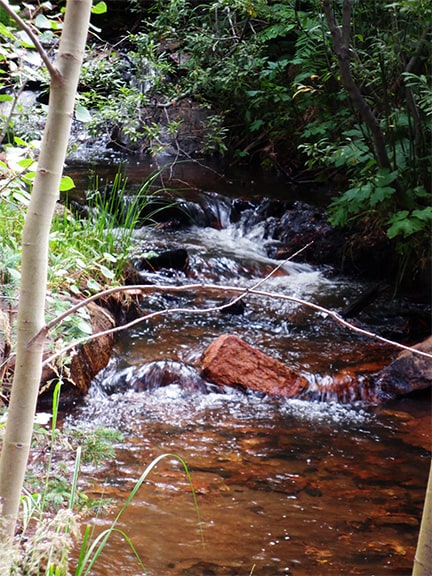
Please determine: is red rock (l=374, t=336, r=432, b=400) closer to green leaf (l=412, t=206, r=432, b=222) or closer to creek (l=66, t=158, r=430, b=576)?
creek (l=66, t=158, r=430, b=576)

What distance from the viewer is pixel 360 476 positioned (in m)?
3.62

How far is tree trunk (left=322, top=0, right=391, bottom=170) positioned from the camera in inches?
197

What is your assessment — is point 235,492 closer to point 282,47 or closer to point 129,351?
point 129,351

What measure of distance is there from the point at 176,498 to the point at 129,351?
2.04 meters

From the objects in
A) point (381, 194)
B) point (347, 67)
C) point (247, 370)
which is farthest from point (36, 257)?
point (381, 194)

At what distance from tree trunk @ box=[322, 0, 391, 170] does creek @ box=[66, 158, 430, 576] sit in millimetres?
1595

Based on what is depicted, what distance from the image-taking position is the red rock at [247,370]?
4.71 m

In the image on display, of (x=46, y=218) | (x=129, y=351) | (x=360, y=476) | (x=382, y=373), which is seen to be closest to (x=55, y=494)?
(x=46, y=218)

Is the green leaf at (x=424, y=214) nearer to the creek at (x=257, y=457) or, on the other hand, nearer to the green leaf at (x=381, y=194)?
the green leaf at (x=381, y=194)

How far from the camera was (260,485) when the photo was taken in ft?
11.2

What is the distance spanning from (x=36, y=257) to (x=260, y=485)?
2.54 metres

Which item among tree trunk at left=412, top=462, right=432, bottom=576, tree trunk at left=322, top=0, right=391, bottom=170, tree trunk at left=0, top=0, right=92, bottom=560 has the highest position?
tree trunk at left=322, top=0, right=391, bottom=170

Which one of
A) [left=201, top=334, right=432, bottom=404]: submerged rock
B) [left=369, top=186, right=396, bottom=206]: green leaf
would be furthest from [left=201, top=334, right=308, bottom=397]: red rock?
[left=369, top=186, right=396, bottom=206]: green leaf

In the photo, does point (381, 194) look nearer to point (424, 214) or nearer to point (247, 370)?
point (424, 214)
